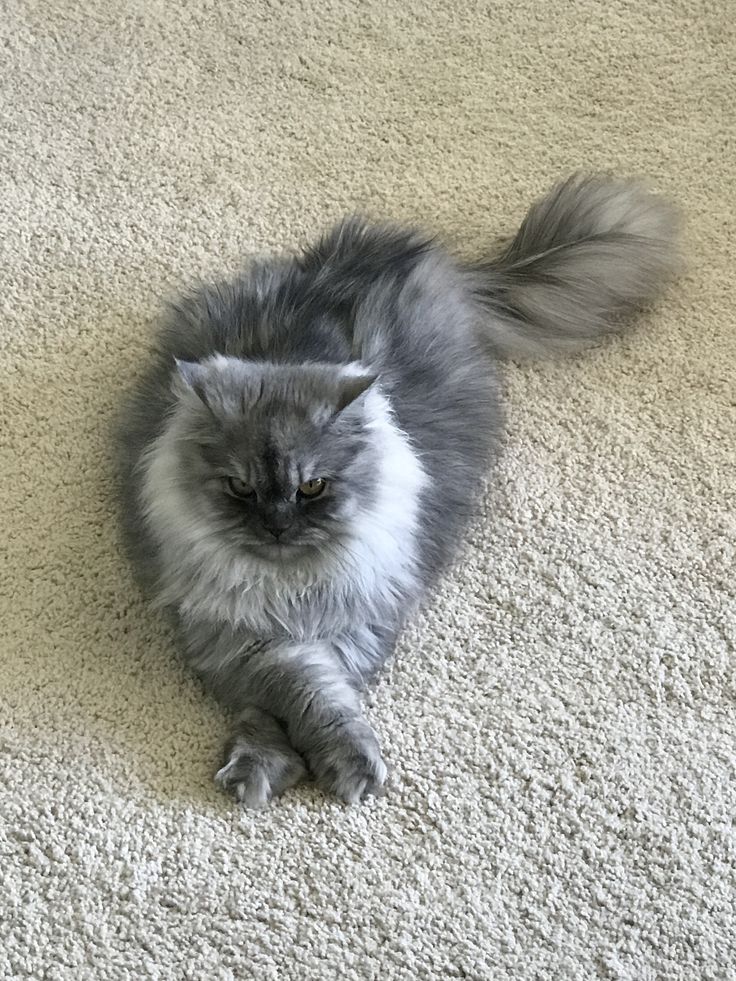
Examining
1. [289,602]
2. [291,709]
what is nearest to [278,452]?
[289,602]

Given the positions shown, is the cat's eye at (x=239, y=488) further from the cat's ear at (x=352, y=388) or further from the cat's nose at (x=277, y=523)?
the cat's ear at (x=352, y=388)

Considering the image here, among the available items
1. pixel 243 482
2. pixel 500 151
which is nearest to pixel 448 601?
pixel 243 482

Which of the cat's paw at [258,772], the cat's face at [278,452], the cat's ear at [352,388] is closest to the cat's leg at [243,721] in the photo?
the cat's paw at [258,772]

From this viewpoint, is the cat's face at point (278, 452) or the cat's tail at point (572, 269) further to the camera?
the cat's tail at point (572, 269)

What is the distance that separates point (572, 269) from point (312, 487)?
0.78m

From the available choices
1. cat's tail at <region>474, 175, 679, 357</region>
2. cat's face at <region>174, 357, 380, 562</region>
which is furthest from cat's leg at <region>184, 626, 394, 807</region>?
cat's tail at <region>474, 175, 679, 357</region>

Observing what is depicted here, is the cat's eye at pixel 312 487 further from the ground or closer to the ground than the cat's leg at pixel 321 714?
further from the ground

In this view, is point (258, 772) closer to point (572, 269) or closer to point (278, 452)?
point (278, 452)

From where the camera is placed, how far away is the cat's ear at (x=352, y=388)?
140 cm

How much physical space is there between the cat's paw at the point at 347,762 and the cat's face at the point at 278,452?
0.91 feet

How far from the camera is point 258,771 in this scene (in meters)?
1.49

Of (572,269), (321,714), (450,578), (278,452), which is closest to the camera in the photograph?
(278,452)

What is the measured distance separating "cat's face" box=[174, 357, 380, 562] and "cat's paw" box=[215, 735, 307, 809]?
0.97 ft

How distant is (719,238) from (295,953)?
158 cm
